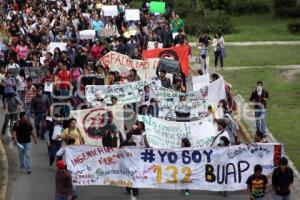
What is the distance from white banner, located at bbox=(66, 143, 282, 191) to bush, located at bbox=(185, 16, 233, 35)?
2502cm

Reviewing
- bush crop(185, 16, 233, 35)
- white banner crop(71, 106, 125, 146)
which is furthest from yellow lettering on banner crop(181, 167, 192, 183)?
bush crop(185, 16, 233, 35)

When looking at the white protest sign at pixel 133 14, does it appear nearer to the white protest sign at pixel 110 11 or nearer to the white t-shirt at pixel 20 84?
the white protest sign at pixel 110 11

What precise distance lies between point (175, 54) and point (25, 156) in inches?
395

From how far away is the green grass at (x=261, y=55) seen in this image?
36094mm

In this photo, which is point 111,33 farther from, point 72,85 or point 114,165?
point 114,165

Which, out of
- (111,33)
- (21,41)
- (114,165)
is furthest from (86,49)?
(114,165)

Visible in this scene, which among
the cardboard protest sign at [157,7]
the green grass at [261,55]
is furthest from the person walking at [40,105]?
the cardboard protest sign at [157,7]

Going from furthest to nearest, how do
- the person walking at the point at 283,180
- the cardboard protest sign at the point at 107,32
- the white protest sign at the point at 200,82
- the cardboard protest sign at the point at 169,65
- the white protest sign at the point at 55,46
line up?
the cardboard protest sign at the point at 107,32 < the white protest sign at the point at 55,46 < the cardboard protest sign at the point at 169,65 < the white protest sign at the point at 200,82 < the person walking at the point at 283,180

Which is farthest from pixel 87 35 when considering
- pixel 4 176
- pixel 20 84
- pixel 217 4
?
pixel 217 4

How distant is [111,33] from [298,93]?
8.62 m

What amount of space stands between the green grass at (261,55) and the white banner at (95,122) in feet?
45.5

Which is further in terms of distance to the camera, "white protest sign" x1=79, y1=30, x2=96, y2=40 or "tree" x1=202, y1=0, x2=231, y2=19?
"tree" x1=202, y1=0, x2=231, y2=19

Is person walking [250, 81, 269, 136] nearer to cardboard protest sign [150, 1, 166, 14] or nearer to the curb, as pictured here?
the curb

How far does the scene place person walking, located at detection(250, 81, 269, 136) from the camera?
2380 cm
